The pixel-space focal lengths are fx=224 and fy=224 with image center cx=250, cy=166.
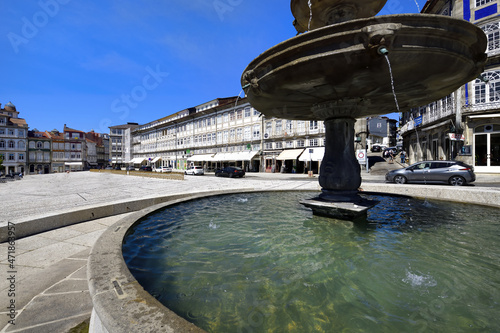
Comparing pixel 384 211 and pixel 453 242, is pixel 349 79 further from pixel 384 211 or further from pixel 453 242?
pixel 384 211

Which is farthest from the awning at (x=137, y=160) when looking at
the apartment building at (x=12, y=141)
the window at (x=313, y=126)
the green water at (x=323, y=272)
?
the green water at (x=323, y=272)

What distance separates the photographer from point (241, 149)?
4216 centimetres

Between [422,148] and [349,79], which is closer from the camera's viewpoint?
[349,79]

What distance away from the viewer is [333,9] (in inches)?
212

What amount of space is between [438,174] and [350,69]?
1229cm

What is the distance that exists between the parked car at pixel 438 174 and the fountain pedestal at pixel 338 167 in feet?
32.3

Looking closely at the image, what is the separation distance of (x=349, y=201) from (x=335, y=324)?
11.0 ft

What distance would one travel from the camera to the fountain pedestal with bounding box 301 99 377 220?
4648 mm

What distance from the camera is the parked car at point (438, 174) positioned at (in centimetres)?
1160

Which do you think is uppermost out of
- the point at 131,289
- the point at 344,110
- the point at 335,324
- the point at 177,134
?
the point at 177,134

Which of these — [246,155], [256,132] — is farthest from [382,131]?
[246,155]

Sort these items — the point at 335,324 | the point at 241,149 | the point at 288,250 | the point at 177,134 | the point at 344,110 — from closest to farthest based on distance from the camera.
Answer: the point at 335,324 < the point at 288,250 < the point at 344,110 < the point at 241,149 < the point at 177,134

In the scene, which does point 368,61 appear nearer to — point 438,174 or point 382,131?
point 438,174

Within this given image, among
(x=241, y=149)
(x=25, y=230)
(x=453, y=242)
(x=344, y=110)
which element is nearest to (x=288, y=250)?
(x=453, y=242)
